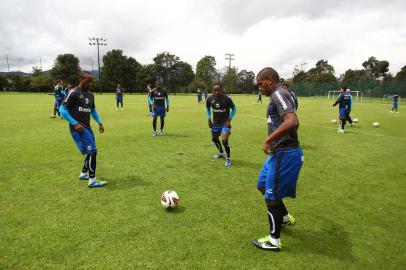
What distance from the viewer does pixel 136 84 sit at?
92812mm

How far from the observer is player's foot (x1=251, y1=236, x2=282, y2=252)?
13.0ft

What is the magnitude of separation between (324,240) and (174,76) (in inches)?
3978

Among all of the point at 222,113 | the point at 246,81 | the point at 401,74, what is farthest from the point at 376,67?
the point at 222,113

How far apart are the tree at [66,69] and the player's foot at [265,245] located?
9829cm

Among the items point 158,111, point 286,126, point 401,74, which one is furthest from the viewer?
point 401,74

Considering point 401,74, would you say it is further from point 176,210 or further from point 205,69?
point 176,210

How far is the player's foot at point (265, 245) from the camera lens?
396cm

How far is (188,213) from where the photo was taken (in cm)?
506

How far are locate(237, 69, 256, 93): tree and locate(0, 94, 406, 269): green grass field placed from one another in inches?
4098

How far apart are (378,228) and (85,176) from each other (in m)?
6.42

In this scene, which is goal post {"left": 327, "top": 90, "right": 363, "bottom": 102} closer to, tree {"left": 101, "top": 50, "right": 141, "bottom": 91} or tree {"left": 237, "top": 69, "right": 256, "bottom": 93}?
tree {"left": 237, "top": 69, "right": 256, "bottom": 93}

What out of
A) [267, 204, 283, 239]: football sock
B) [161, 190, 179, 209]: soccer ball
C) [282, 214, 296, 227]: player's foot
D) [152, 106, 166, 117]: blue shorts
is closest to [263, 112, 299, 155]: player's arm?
[267, 204, 283, 239]: football sock

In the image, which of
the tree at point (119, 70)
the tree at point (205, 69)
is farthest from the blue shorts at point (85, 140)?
the tree at point (205, 69)

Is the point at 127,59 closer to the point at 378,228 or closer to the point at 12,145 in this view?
the point at 12,145
